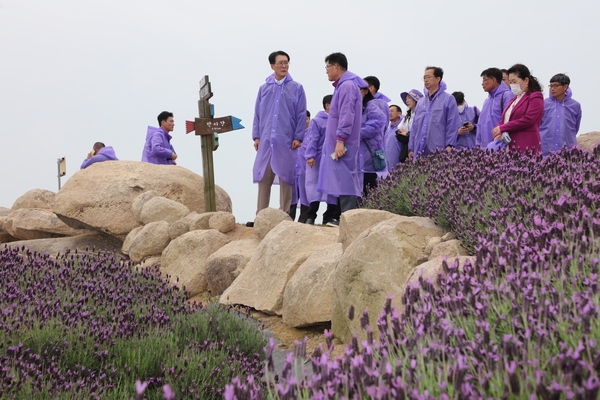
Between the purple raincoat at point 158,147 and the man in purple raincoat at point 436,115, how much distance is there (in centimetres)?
563

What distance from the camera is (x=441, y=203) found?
5.77 metres

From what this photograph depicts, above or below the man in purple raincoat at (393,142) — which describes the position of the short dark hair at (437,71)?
above

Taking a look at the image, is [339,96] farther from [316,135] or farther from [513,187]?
[513,187]

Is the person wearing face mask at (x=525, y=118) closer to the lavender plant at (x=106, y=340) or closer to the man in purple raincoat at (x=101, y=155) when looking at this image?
the lavender plant at (x=106, y=340)

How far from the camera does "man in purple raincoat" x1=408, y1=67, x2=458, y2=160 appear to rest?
9719mm

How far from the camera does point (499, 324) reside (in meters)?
2.78

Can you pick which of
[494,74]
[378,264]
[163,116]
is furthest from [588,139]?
[378,264]

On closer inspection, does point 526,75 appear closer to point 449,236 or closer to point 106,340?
point 449,236

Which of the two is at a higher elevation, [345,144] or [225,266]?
[345,144]

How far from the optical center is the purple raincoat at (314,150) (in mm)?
10695

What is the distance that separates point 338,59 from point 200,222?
3390 millimetres

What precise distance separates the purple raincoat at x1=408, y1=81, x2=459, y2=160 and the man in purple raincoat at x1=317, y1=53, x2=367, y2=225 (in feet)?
4.10

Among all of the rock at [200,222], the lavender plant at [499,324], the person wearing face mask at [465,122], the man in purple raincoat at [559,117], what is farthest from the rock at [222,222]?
the lavender plant at [499,324]

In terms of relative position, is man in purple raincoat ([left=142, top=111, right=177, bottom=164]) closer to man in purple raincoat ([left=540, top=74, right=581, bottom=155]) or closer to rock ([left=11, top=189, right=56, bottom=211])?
rock ([left=11, top=189, right=56, bottom=211])
